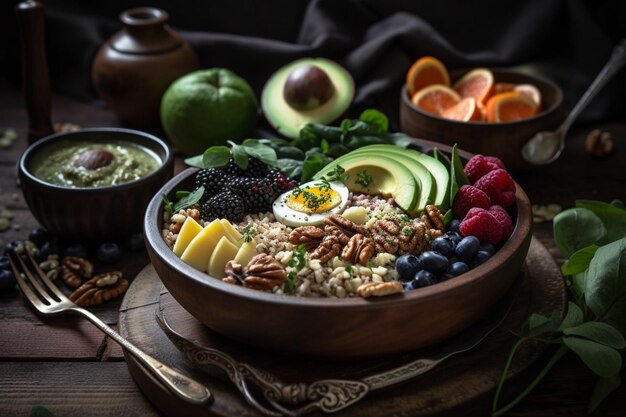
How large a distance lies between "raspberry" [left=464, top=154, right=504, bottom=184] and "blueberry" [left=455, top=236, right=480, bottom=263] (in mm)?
297

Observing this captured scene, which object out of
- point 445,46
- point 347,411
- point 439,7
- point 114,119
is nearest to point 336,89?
point 445,46

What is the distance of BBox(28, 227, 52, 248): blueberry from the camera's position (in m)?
2.19

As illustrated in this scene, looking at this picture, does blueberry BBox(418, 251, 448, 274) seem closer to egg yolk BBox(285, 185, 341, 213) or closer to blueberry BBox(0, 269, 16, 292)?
egg yolk BBox(285, 185, 341, 213)

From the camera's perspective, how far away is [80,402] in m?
1.56

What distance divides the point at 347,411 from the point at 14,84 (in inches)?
104

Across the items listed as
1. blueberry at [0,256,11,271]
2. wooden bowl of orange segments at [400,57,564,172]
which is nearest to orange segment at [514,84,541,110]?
wooden bowl of orange segments at [400,57,564,172]

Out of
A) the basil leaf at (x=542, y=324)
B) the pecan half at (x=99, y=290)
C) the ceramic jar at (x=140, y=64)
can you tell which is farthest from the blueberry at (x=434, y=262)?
the ceramic jar at (x=140, y=64)

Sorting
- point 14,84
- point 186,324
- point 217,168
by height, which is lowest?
point 14,84

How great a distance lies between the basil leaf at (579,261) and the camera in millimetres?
1666

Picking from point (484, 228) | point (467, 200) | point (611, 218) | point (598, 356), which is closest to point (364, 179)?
point (467, 200)

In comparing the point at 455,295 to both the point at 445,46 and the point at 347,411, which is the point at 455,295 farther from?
the point at 445,46

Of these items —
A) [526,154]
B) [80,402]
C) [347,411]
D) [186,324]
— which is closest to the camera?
[347,411]

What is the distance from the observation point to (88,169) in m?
2.20

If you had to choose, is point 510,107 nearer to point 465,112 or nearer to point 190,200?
point 465,112
